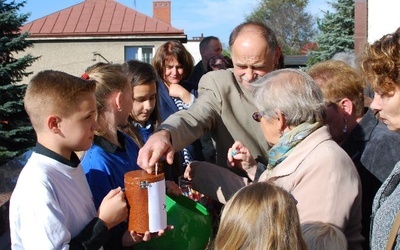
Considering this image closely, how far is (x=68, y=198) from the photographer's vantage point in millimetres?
2346

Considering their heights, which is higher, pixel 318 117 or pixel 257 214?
pixel 318 117

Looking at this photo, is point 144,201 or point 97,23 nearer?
point 144,201

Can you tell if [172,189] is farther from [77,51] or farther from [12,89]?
[77,51]

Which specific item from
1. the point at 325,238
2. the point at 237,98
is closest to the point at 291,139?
the point at 325,238

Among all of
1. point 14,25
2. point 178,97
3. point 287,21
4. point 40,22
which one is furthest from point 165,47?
point 287,21

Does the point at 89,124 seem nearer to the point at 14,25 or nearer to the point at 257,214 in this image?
the point at 257,214

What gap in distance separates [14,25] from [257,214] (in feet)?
47.7

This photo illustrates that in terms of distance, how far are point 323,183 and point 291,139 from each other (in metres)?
0.27

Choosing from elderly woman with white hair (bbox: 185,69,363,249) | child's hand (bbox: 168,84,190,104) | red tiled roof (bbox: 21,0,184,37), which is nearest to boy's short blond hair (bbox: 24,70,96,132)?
elderly woman with white hair (bbox: 185,69,363,249)

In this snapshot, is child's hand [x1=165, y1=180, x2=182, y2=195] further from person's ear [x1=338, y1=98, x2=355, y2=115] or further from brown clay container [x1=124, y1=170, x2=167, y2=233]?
person's ear [x1=338, y1=98, x2=355, y2=115]

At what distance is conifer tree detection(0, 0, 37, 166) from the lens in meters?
13.8

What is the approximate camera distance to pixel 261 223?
1980mm

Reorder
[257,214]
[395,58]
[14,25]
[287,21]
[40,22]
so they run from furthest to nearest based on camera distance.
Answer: [287,21] < [40,22] < [14,25] < [395,58] < [257,214]

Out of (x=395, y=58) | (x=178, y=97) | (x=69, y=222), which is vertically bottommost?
(x=69, y=222)
